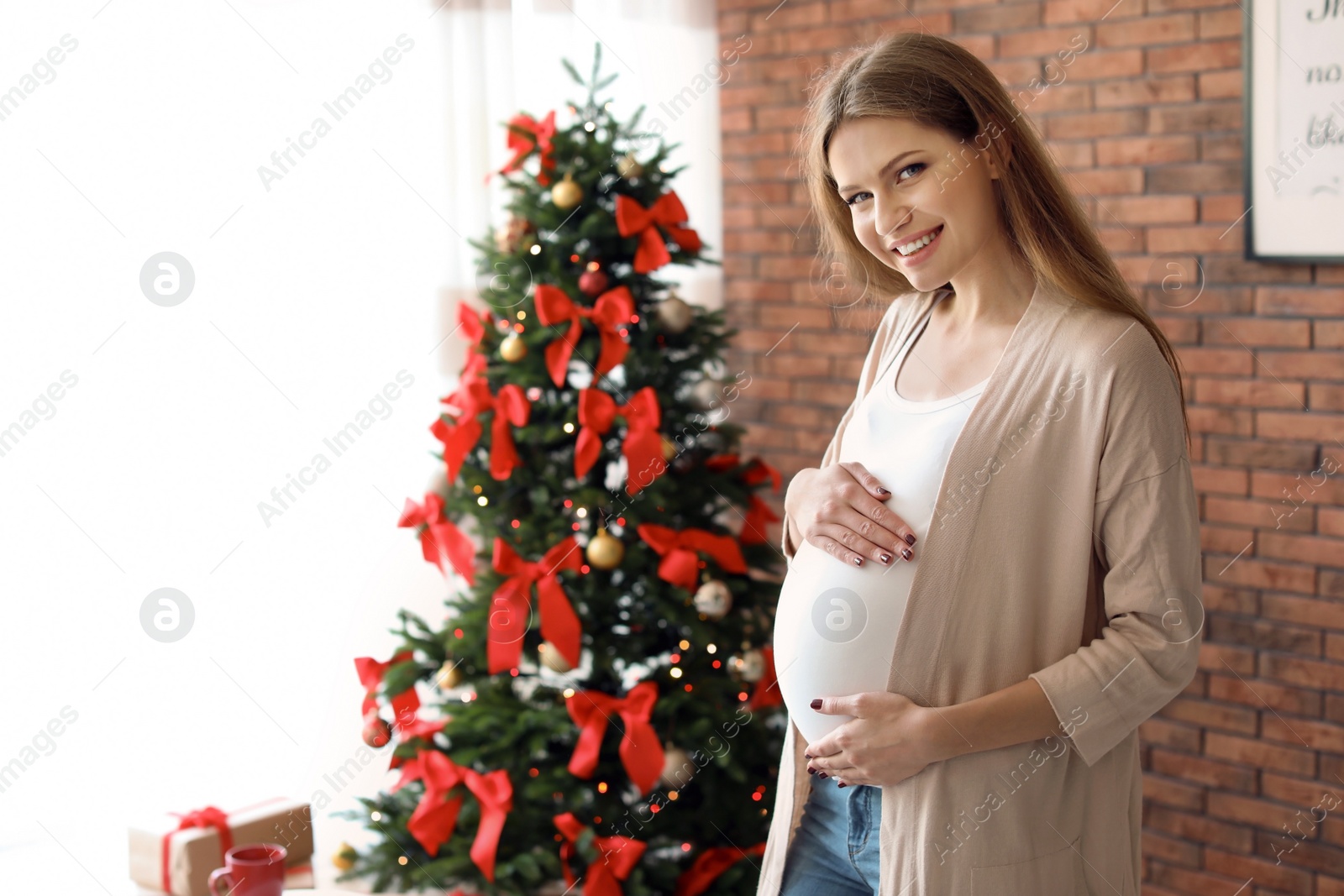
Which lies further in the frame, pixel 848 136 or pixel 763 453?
pixel 763 453

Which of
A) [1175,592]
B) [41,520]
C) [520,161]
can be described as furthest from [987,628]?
[41,520]

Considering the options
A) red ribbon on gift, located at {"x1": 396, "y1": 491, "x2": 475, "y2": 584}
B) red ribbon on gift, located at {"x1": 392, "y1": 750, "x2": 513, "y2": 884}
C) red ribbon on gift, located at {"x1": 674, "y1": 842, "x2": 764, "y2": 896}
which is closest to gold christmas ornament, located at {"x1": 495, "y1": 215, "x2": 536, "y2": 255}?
red ribbon on gift, located at {"x1": 396, "y1": 491, "x2": 475, "y2": 584}

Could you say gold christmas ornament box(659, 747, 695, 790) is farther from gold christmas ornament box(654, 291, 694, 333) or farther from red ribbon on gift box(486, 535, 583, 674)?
gold christmas ornament box(654, 291, 694, 333)

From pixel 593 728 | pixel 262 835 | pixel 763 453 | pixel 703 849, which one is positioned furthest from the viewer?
pixel 763 453

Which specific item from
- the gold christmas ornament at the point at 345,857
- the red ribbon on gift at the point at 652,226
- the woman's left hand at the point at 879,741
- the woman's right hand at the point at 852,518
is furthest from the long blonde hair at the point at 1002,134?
the gold christmas ornament at the point at 345,857

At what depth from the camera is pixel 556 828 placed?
227cm

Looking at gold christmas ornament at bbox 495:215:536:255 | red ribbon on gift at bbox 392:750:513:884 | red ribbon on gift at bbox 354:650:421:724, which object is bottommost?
red ribbon on gift at bbox 392:750:513:884

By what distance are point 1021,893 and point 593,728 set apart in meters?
1.12

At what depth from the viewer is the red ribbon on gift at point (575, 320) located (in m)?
2.21

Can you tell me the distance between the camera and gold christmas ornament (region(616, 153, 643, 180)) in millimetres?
2258

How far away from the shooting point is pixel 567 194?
2.23 m

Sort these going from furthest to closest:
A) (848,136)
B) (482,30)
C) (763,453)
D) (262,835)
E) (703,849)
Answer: (763,453) → (482,30) → (262,835) → (703,849) → (848,136)

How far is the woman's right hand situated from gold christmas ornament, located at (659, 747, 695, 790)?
0.98 metres

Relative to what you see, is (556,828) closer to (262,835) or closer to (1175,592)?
(262,835)
